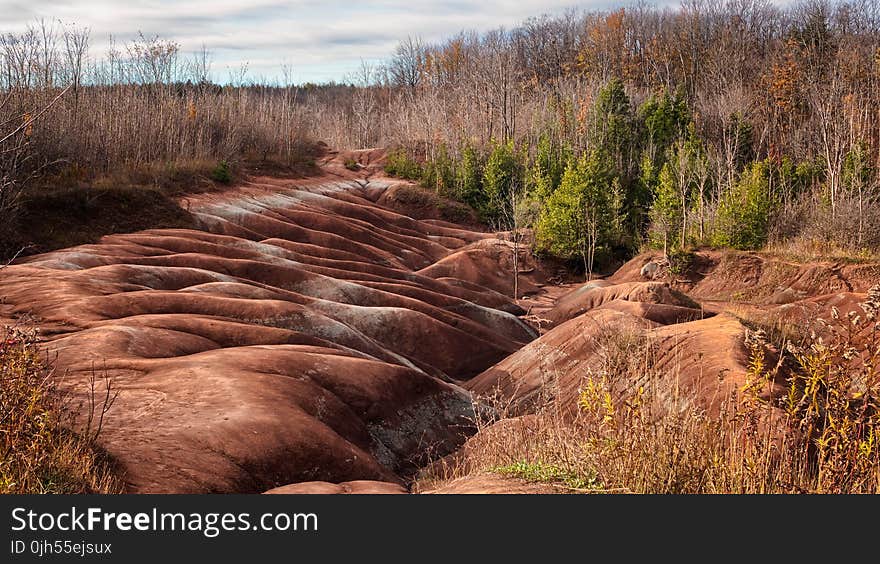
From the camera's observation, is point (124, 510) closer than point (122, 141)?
Yes

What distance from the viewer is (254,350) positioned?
12258mm

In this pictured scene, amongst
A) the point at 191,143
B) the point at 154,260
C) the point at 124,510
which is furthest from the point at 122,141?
the point at 124,510

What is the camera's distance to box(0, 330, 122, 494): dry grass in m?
5.86

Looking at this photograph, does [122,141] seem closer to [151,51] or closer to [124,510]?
[151,51]

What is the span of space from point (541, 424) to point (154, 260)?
1324 cm

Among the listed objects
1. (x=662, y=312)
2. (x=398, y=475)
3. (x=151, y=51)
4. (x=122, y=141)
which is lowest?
(x=398, y=475)

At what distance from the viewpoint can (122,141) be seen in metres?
29.6

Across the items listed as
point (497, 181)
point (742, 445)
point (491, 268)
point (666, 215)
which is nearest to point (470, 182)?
point (497, 181)

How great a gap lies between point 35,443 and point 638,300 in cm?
1564

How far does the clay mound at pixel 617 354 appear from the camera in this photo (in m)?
10.9

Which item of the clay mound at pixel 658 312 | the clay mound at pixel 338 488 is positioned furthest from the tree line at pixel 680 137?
the clay mound at pixel 338 488

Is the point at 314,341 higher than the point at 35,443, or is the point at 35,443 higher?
the point at 35,443

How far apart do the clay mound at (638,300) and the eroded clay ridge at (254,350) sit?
2.00 m

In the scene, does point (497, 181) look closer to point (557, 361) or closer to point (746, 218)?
point (746, 218)
